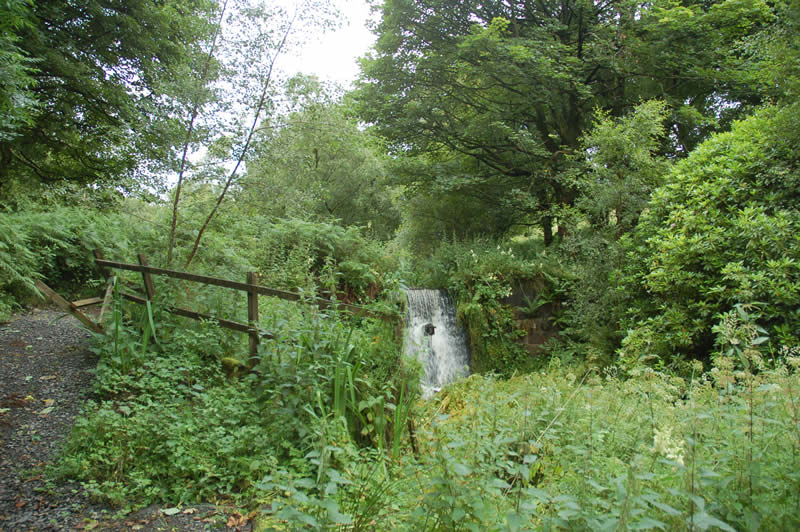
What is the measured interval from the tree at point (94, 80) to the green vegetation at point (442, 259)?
76mm

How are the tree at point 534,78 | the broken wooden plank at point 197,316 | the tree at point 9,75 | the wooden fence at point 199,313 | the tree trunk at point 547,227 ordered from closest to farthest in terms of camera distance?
the wooden fence at point 199,313, the tree at point 9,75, the broken wooden plank at point 197,316, the tree at point 534,78, the tree trunk at point 547,227

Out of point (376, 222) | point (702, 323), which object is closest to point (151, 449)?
point (702, 323)

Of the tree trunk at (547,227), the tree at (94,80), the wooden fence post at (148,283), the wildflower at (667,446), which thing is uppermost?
the tree at (94,80)

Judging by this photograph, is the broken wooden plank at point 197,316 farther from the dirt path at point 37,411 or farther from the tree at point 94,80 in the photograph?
the tree at point 94,80

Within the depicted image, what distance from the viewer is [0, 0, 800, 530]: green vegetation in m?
2.29

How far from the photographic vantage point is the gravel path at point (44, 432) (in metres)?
2.94

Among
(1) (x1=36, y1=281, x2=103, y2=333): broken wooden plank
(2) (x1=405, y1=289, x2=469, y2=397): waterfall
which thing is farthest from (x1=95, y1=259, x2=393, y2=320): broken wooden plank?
(2) (x1=405, y1=289, x2=469, y2=397): waterfall

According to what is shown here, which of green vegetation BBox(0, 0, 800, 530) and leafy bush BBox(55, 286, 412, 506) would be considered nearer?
green vegetation BBox(0, 0, 800, 530)

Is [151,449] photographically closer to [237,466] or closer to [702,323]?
[237,466]

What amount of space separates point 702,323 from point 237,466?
5788 mm

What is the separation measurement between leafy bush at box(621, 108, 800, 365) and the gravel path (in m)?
5.03

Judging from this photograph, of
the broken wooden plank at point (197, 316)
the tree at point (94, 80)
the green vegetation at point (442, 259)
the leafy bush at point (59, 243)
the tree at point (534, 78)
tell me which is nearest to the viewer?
the green vegetation at point (442, 259)

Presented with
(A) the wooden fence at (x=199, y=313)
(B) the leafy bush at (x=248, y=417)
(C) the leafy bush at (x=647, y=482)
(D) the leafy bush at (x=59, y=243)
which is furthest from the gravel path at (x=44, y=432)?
(C) the leafy bush at (x=647, y=482)

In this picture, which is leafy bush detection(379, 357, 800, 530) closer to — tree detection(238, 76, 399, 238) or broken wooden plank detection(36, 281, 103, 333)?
broken wooden plank detection(36, 281, 103, 333)
